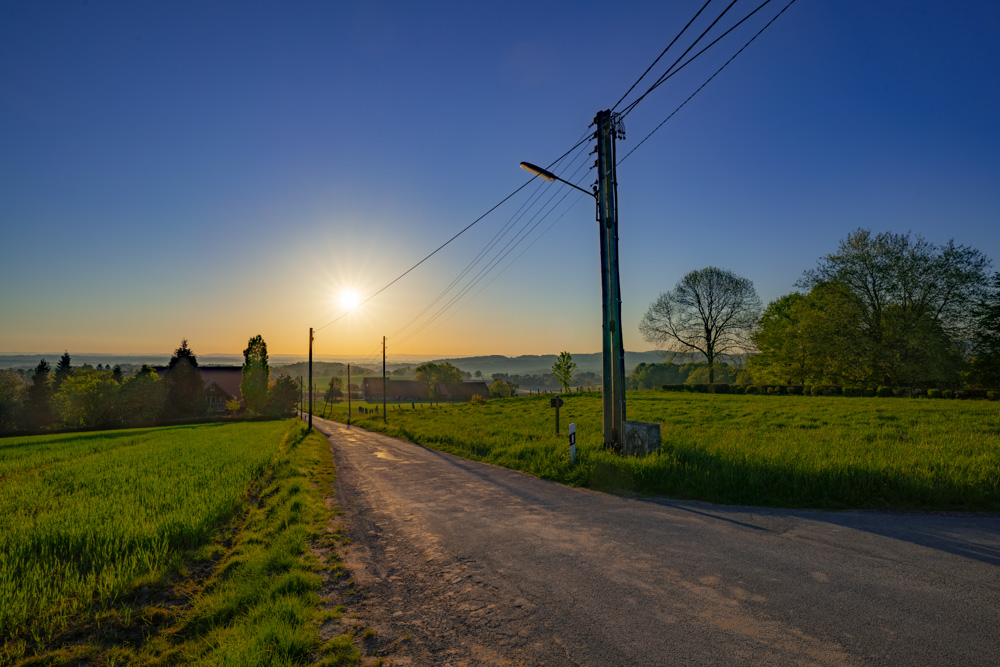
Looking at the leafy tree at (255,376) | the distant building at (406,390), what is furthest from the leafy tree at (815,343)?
the distant building at (406,390)

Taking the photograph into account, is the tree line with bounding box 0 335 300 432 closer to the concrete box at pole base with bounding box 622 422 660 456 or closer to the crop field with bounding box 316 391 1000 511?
the crop field with bounding box 316 391 1000 511

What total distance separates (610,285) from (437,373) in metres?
111

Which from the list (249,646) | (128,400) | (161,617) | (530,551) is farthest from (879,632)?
(128,400)

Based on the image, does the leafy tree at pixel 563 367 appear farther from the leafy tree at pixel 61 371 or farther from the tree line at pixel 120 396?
the leafy tree at pixel 61 371

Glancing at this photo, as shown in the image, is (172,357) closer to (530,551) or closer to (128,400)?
(128,400)

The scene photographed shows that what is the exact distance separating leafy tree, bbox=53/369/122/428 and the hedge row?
62.0m

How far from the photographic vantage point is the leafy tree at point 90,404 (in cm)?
4916

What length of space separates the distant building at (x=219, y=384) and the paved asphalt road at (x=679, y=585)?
68023 millimetres

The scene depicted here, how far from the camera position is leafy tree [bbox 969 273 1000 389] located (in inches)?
1271

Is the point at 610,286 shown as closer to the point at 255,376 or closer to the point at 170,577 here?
the point at 170,577

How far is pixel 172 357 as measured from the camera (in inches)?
2239

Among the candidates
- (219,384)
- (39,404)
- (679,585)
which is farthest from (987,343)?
(39,404)

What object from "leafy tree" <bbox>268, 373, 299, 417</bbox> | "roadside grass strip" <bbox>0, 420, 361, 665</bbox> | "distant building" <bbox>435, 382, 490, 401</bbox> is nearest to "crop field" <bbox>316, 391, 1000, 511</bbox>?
"roadside grass strip" <bbox>0, 420, 361, 665</bbox>

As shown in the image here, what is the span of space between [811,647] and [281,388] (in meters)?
73.7
